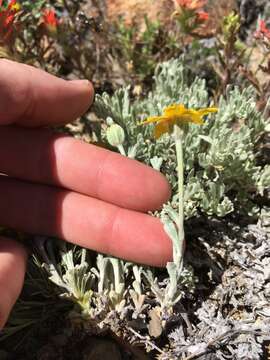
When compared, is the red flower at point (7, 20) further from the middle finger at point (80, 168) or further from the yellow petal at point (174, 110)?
the yellow petal at point (174, 110)

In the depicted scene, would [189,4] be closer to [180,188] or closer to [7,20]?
[7,20]

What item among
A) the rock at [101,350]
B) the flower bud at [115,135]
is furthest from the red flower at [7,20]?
the rock at [101,350]

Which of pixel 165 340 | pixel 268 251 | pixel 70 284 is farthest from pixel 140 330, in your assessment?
pixel 268 251

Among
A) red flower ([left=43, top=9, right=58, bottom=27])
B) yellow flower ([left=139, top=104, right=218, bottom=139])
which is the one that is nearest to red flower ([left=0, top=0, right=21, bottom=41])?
red flower ([left=43, top=9, right=58, bottom=27])

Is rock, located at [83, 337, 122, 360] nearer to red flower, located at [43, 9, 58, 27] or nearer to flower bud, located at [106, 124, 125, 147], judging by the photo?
flower bud, located at [106, 124, 125, 147]

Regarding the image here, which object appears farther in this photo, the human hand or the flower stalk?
the human hand

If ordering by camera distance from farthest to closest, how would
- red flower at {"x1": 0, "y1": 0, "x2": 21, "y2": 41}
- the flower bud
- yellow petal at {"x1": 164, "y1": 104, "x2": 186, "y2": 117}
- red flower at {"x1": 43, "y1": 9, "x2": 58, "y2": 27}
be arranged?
red flower at {"x1": 43, "y1": 9, "x2": 58, "y2": 27} → red flower at {"x1": 0, "y1": 0, "x2": 21, "y2": 41} → the flower bud → yellow petal at {"x1": 164, "y1": 104, "x2": 186, "y2": 117}

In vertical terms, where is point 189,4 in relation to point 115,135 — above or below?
above

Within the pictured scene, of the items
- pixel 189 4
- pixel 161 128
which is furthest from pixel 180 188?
pixel 189 4
